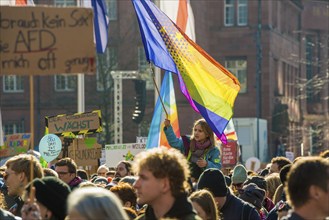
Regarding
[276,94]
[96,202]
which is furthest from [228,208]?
[276,94]

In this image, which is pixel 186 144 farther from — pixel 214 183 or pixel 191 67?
pixel 191 67

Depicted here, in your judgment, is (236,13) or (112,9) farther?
(236,13)

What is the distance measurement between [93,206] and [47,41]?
150cm

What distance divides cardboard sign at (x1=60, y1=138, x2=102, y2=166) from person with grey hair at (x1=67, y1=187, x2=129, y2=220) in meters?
13.4

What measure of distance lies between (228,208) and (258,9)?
50.0 metres

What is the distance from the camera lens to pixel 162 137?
18859 mm

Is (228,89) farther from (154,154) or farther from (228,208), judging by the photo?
(154,154)

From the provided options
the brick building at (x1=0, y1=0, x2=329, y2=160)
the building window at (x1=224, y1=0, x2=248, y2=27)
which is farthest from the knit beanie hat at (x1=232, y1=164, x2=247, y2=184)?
the building window at (x1=224, y1=0, x2=248, y2=27)

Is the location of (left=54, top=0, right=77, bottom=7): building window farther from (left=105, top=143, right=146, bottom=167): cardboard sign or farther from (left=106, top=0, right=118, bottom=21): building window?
(left=105, top=143, right=146, bottom=167): cardboard sign

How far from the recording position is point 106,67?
54656mm

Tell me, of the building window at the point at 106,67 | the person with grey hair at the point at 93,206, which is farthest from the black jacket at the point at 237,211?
the building window at the point at 106,67

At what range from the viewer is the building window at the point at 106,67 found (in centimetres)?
5388

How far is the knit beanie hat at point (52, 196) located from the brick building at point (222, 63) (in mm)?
44654

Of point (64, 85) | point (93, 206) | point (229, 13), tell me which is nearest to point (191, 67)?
point (93, 206)
